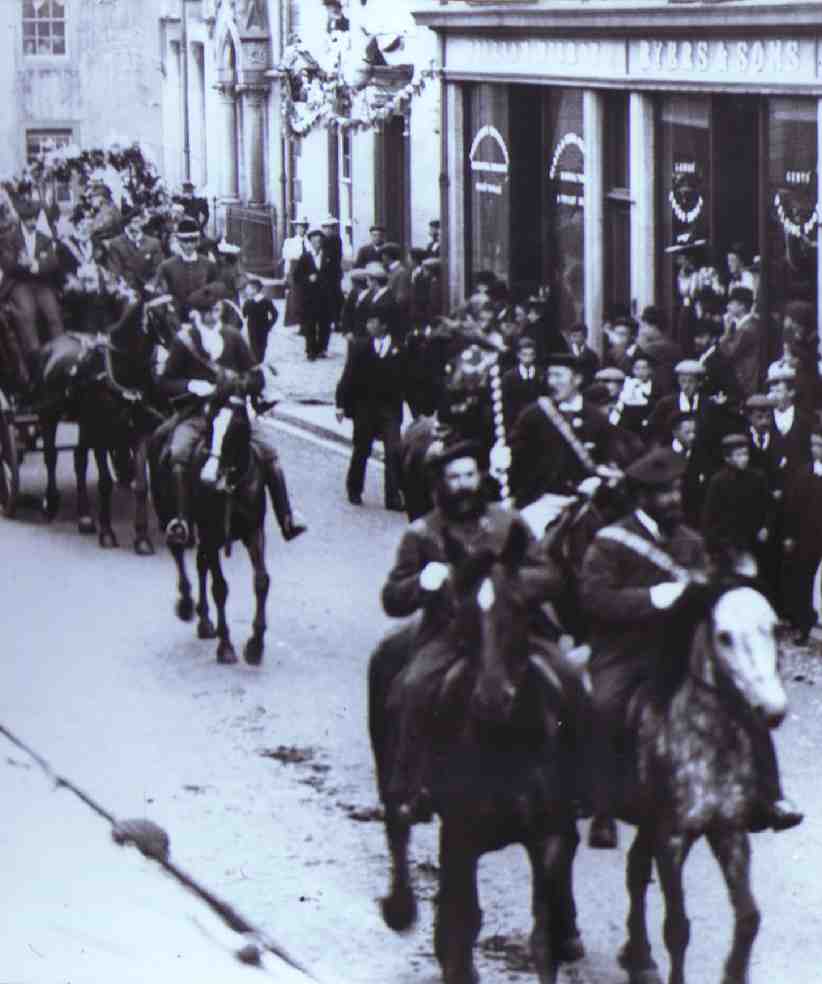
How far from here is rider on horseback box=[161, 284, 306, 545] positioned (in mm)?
16328

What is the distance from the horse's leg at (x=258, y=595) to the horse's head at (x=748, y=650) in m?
6.67

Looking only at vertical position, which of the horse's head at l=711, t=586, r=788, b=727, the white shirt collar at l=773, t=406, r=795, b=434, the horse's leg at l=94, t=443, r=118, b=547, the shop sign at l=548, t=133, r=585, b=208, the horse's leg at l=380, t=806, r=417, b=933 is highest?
the shop sign at l=548, t=133, r=585, b=208

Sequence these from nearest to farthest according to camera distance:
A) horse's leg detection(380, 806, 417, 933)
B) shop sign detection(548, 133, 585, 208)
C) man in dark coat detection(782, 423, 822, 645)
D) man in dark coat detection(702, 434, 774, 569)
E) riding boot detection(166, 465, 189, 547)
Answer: horse's leg detection(380, 806, 417, 933) < man in dark coat detection(702, 434, 774, 569) < man in dark coat detection(782, 423, 822, 645) < riding boot detection(166, 465, 189, 547) < shop sign detection(548, 133, 585, 208)

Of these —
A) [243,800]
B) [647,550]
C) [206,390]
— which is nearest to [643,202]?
[206,390]

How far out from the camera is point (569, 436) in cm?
1416

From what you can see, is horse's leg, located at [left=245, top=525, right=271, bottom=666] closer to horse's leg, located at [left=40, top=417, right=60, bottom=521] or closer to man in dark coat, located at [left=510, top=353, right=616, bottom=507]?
man in dark coat, located at [left=510, top=353, right=616, bottom=507]

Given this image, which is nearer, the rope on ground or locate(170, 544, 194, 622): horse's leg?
the rope on ground

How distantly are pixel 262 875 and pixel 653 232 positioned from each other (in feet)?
49.0

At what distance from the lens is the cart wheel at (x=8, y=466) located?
21.3 meters

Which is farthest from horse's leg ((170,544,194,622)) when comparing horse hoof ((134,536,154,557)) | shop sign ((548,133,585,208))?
shop sign ((548,133,585,208))

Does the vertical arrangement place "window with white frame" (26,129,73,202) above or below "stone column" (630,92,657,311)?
above

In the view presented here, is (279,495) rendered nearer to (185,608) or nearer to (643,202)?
(185,608)

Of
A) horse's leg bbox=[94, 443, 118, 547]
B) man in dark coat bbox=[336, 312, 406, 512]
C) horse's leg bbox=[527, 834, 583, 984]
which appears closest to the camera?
horse's leg bbox=[527, 834, 583, 984]

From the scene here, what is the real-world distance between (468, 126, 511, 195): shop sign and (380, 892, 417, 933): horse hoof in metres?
19.5
